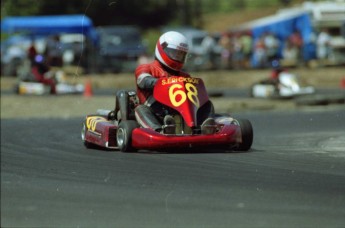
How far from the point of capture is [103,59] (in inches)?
1233

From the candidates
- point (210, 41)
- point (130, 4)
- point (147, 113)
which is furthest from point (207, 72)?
point (147, 113)

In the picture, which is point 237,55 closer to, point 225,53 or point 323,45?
point 225,53

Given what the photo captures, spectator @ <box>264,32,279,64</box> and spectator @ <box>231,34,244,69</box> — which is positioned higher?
spectator @ <box>264,32,279,64</box>

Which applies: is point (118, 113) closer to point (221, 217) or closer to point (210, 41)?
point (221, 217)

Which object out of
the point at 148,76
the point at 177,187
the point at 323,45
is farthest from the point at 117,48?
the point at 177,187

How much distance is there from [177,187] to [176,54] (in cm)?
263

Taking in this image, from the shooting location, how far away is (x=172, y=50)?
8477mm

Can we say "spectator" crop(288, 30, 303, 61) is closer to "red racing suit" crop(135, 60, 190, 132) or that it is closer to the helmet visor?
"red racing suit" crop(135, 60, 190, 132)

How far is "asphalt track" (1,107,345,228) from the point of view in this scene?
479 cm

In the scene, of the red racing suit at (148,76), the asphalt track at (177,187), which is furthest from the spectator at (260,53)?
the red racing suit at (148,76)

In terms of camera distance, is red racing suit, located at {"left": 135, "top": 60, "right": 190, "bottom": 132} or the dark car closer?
red racing suit, located at {"left": 135, "top": 60, "right": 190, "bottom": 132}

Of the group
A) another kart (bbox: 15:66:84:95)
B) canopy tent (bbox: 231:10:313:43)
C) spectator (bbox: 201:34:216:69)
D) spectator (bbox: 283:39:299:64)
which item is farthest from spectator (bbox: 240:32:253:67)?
another kart (bbox: 15:66:84:95)

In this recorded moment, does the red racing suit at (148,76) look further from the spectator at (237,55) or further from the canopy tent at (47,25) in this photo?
the spectator at (237,55)

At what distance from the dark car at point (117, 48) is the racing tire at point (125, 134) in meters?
22.2
